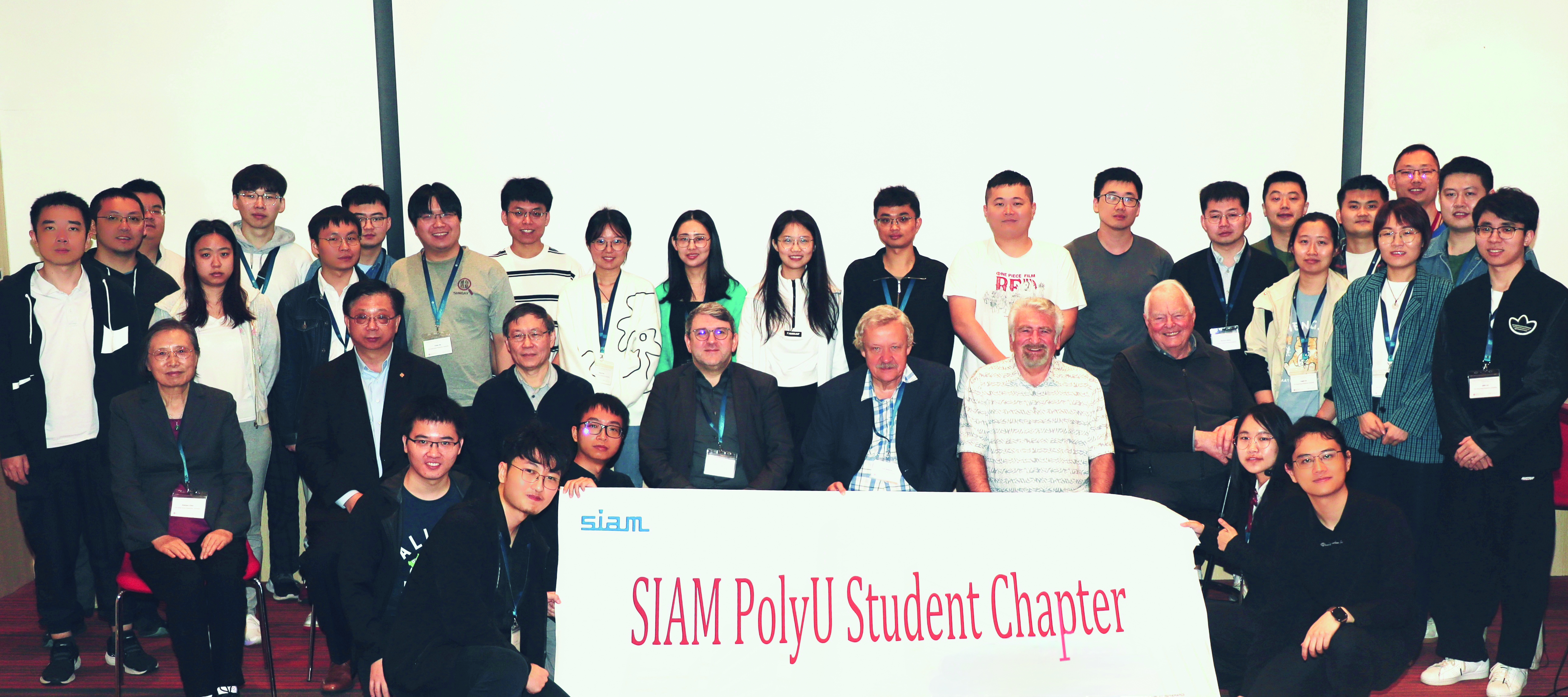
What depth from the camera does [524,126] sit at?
19.0ft

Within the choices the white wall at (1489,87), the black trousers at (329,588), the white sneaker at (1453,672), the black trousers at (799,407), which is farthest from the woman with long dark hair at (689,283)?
the white wall at (1489,87)

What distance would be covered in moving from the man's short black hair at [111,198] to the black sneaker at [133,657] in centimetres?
170

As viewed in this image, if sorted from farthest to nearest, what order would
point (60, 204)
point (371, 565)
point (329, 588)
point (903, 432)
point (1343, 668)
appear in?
point (60, 204)
point (903, 432)
point (329, 588)
point (371, 565)
point (1343, 668)

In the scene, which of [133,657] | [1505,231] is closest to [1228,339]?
[1505,231]

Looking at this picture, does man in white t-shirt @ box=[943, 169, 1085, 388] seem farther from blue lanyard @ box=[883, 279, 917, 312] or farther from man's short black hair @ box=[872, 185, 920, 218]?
man's short black hair @ box=[872, 185, 920, 218]

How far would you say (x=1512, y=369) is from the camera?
3.79 meters

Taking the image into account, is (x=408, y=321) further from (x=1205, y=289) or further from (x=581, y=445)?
(x=1205, y=289)

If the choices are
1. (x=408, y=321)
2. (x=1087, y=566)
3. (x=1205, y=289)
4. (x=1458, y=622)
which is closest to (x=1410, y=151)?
(x=1205, y=289)

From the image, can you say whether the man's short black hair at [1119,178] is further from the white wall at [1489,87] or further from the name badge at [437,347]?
the name badge at [437,347]

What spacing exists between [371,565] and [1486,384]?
3.86m

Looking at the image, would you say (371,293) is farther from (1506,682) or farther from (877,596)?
(1506,682)

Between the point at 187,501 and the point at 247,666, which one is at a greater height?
the point at 187,501

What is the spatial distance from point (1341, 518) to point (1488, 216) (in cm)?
138

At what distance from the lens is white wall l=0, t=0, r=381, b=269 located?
5.63 metres
